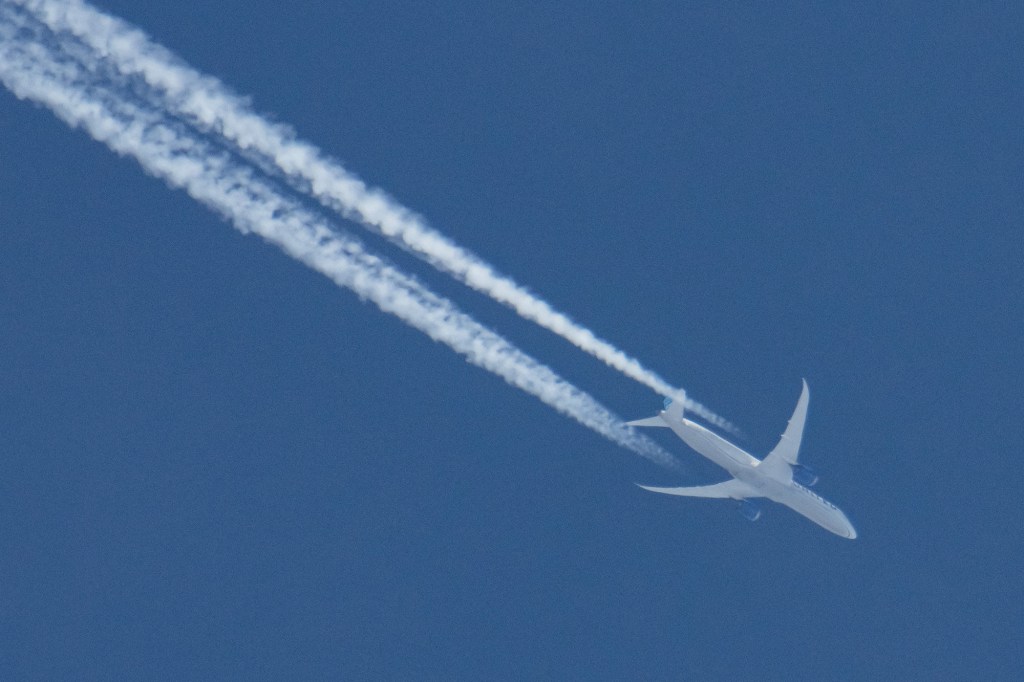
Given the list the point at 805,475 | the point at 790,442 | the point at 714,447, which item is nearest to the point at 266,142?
the point at 714,447

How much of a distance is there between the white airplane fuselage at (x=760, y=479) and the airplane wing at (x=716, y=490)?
308mm

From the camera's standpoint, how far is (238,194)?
46188 mm

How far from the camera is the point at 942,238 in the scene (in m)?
57.4

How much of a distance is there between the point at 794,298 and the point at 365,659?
18.6m

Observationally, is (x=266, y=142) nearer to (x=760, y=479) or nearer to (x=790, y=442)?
(x=760, y=479)

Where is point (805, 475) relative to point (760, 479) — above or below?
above

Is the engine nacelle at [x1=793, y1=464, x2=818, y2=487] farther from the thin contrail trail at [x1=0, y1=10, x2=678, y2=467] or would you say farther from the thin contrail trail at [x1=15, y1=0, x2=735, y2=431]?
the thin contrail trail at [x1=0, y1=10, x2=678, y2=467]

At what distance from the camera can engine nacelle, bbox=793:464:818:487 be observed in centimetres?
5303

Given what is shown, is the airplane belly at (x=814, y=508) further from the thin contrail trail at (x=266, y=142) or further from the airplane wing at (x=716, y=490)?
the thin contrail trail at (x=266, y=142)

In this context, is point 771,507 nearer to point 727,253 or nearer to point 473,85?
point 727,253

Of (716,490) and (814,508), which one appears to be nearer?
(814,508)

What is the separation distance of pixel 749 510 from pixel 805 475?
2.29 m

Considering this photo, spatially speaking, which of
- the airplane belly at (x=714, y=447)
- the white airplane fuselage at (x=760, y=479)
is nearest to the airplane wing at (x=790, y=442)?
the white airplane fuselage at (x=760, y=479)

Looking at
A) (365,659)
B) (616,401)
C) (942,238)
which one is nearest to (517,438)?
(616,401)
